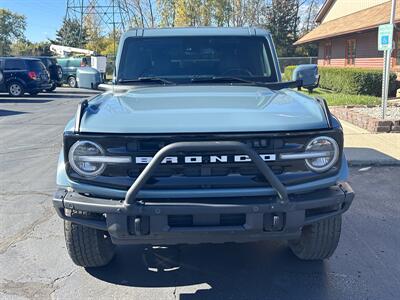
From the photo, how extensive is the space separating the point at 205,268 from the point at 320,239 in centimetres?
95

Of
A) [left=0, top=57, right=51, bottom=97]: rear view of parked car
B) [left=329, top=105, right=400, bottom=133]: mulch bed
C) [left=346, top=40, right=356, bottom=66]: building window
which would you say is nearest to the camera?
[left=329, top=105, right=400, bottom=133]: mulch bed

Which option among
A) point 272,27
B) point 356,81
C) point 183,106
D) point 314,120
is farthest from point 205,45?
point 272,27

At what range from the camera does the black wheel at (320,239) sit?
11.0 feet

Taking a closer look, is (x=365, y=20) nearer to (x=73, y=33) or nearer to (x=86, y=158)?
(x=86, y=158)

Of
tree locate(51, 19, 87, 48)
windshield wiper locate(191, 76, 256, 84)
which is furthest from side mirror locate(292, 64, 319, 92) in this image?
tree locate(51, 19, 87, 48)

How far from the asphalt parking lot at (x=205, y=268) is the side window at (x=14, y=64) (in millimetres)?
16674

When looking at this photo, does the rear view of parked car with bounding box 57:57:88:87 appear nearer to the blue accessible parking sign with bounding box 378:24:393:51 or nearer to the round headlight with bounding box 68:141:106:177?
the blue accessible parking sign with bounding box 378:24:393:51

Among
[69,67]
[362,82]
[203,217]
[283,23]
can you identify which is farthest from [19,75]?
[283,23]

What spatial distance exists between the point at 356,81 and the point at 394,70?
3111 millimetres

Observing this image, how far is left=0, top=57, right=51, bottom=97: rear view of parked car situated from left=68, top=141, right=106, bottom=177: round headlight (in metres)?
19.0

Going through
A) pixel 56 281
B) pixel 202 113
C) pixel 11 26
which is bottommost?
pixel 56 281

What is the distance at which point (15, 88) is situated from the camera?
2045cm

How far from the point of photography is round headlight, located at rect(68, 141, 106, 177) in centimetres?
285

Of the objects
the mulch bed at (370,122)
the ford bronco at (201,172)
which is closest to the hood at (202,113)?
the ford bronco at (201,172)
